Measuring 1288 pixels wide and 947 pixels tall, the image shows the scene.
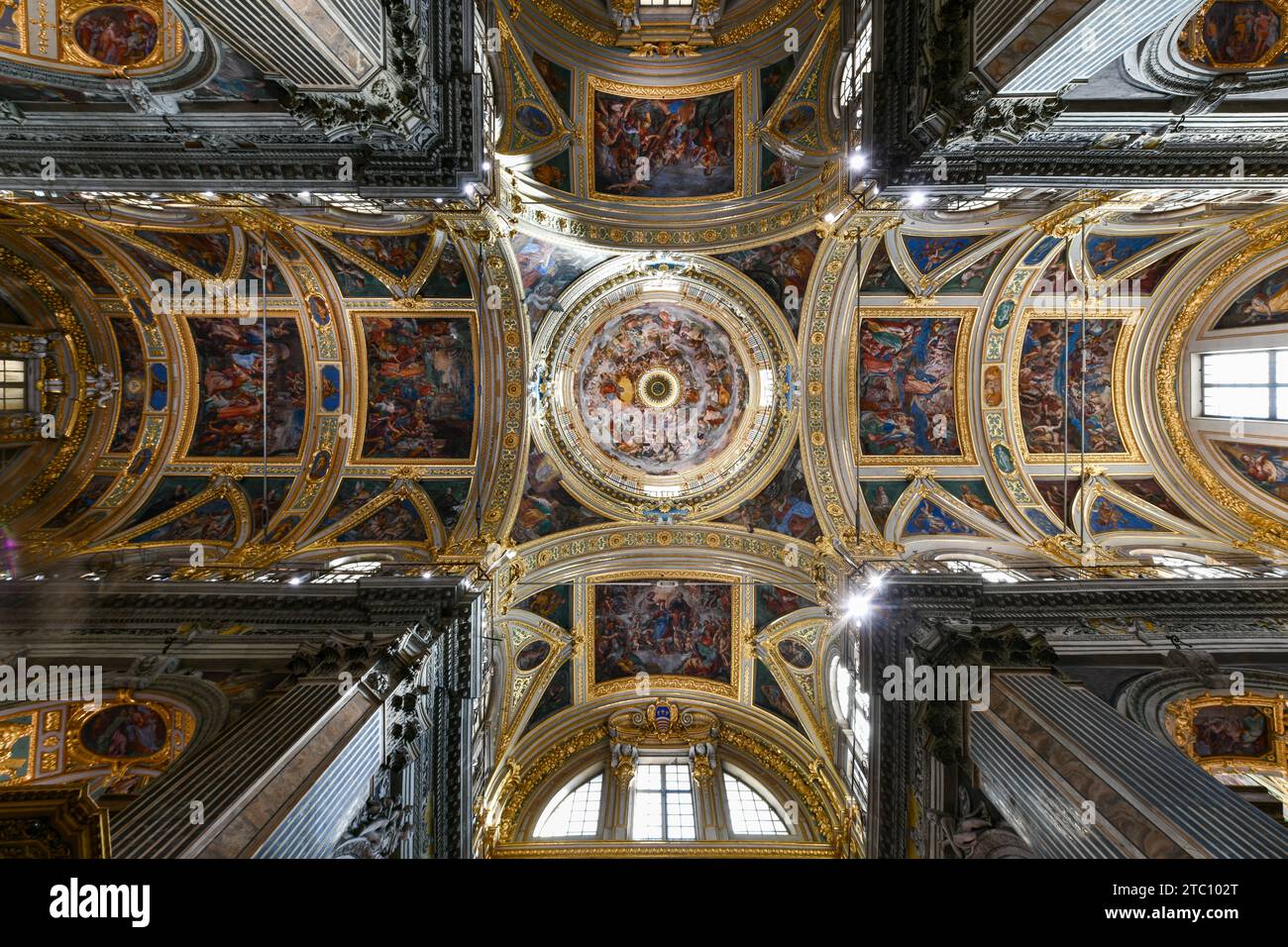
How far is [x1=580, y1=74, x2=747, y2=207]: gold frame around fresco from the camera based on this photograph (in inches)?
607

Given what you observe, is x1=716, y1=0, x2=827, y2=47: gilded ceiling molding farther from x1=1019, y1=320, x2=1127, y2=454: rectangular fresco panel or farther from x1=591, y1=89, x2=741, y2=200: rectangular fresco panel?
x1=1019, y1=320, x2=1127, y2=454: rectangular fresco panel

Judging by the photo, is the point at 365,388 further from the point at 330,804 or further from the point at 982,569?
the point at 982,569

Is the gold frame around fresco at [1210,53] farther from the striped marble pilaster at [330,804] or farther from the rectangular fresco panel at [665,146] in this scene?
the striped marble pilaster at [330,804]

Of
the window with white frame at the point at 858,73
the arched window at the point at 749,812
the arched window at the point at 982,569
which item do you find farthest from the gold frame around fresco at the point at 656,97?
the arched window at the point at 749,812

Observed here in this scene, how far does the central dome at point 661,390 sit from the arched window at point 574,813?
9.91m

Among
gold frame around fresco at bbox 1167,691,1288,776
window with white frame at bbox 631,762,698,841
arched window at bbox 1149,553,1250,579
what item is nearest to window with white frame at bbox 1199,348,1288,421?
arched window at bbox 1149,553,1250,579

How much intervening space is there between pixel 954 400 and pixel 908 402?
1.31 meters

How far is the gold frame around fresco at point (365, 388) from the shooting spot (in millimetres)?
16453

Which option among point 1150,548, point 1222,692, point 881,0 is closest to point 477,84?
point 881,0

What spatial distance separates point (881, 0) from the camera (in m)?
10.3

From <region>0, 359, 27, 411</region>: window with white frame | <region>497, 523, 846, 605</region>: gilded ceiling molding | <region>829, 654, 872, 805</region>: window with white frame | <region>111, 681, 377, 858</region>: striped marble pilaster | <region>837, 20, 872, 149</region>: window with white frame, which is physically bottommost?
<region>829, 654, 872, 805</region>: window with white frame

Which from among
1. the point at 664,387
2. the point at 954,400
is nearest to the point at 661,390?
the point at 664,387

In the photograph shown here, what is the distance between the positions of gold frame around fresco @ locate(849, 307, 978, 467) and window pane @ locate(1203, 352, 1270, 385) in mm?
5853
